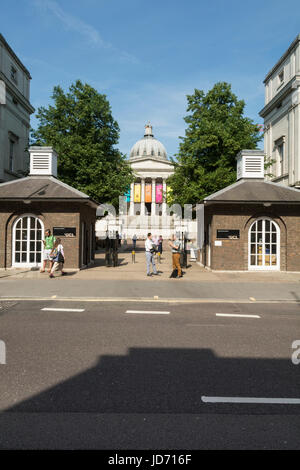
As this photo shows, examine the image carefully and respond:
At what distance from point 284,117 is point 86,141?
62.0 feet

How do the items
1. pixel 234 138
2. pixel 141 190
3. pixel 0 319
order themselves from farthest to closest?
pixel 141 190 → pixel 234 138 → pixel 0 319

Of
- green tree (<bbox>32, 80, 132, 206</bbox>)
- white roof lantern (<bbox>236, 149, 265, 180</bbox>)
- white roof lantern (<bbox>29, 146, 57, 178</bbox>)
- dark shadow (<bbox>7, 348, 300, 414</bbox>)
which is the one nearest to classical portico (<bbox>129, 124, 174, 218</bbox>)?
green tree (<bbox>32, 80, 132, 206</bbox>)

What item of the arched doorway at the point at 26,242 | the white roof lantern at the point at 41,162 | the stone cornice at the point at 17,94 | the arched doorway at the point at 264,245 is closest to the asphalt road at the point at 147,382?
the arched doorway at the point at 26,242

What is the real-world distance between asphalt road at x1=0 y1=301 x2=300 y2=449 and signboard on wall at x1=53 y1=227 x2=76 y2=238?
874 cm

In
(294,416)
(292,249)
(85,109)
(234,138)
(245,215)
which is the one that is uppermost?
(85,109)

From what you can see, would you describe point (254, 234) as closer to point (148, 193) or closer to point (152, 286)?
point (152, 286)

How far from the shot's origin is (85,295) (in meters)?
10.3

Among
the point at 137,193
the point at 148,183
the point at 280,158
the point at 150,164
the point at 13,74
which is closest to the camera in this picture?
the point at 280,158

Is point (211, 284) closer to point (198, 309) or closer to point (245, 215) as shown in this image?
point (198, 309)

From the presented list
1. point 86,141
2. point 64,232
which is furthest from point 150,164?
point 64,232

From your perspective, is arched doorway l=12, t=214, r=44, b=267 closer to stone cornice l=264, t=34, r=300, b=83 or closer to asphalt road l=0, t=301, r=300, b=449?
asphalt road l=0, t=301, r=300, b=449

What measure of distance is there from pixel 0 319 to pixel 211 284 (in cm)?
765

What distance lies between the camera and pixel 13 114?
32625mm

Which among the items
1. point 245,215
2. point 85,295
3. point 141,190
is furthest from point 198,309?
point 141,190
